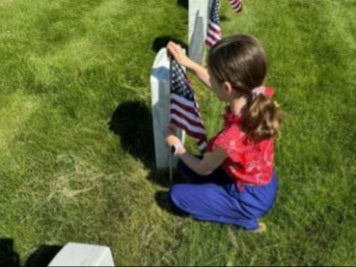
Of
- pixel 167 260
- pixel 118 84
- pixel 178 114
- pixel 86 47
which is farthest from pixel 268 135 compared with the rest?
pixel 86 47

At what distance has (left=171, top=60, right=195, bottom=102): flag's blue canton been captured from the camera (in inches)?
148

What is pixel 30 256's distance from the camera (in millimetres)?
3873

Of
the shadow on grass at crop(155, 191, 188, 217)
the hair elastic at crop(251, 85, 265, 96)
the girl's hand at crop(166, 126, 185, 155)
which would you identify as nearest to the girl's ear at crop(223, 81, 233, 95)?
the hair elastic at crop(251, 85, 265, 96)

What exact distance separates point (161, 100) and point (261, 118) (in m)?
0.99

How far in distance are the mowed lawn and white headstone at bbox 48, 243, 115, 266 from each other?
0.73 metres

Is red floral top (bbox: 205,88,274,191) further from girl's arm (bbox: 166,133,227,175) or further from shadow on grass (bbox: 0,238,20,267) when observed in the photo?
shadow on grass (bbox: 0,238,20,267)

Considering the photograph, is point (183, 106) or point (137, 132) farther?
point (137, 132)

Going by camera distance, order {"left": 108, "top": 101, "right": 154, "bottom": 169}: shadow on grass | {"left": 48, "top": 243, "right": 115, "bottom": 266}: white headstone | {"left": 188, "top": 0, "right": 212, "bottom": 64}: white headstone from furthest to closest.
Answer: {"left": 188, "top": 0, "right": 212, "bottom": 64}: white headstone, {"left": 108, "top": 101, "right": 154, "bottom": 169}: shadow on grass, {"left": 48, "top": 243, "right": 115, "bottom": 266}: white headstone

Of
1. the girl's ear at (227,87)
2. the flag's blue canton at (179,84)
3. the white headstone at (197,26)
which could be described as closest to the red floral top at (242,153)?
the girl's ear at (227,87)

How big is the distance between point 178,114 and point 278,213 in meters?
1.07

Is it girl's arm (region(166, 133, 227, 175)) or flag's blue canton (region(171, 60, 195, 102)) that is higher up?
flag's blue canton (region(171, 60, 195, 102))

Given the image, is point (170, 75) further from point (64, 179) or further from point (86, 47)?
point (86, 47)

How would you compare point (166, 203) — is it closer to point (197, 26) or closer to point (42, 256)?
point (42, 256)

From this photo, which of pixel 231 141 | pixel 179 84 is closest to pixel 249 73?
pixel 231 141
